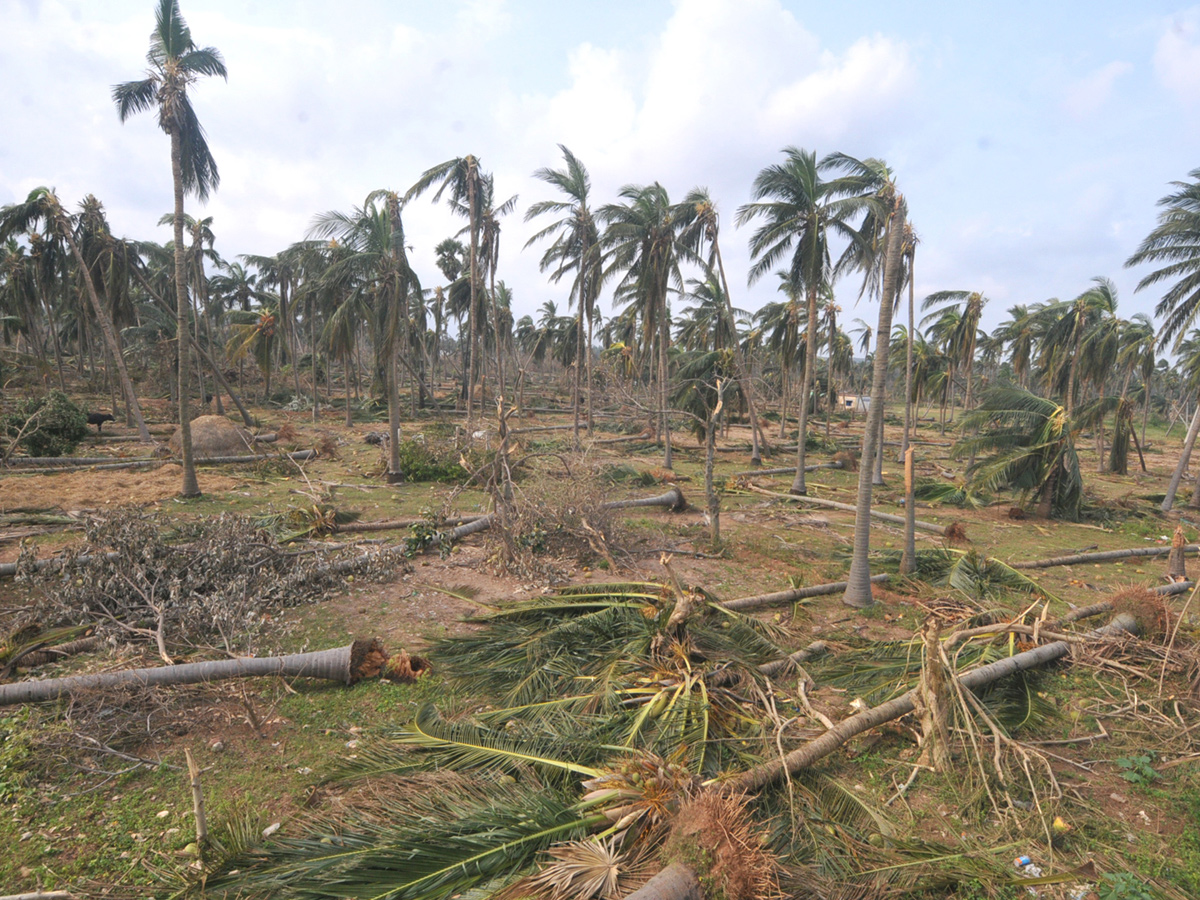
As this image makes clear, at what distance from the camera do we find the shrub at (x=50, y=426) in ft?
51.7

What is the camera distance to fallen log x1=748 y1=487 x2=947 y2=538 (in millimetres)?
13049

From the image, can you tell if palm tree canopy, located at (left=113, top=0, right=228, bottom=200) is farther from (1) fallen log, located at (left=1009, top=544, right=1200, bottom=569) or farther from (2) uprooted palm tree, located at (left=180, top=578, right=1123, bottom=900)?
(1) fallen log, located at (left=1009, top=544, right=1200, bottom=569)

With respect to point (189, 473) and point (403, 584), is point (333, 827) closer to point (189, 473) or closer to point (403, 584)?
point (403, 584)

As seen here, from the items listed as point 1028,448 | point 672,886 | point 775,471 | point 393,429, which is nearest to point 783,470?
point 775,471

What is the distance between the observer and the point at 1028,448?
47.4ft

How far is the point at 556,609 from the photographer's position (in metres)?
6.79

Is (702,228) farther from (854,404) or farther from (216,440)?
(854,404)

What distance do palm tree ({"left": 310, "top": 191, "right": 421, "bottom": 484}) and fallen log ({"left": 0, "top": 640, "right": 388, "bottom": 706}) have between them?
10194 mm

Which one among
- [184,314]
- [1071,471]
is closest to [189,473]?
[184,314]

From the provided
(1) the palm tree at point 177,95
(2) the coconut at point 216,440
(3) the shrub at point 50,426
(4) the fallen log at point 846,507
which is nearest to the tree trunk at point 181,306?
(1) the palm tree at point 177,95

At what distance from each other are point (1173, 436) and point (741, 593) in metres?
56.2

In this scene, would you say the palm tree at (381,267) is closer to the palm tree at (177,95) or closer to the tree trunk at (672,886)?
the palm tree at (177,95)

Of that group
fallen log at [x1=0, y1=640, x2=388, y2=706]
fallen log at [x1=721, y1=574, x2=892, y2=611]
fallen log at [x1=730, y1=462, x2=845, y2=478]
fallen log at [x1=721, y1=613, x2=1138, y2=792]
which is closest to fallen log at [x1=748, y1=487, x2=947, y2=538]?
fallen log at [x1=730, y1=462, x2=845, y2=478]

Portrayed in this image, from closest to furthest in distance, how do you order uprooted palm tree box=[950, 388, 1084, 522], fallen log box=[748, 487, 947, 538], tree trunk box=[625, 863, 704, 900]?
tree trunk box=[625, 863, 704, 900], fallen log box=[748, 487, 947, 538], uprooted palm tree box=[950, 388, 1084, 522]
